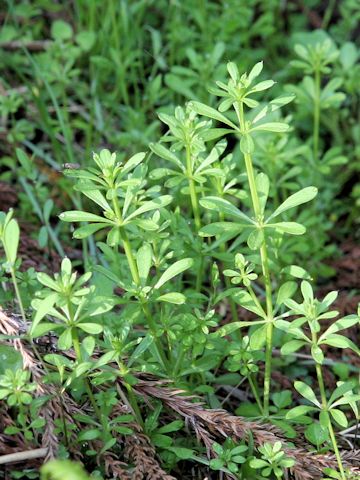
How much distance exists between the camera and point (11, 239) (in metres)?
1.98

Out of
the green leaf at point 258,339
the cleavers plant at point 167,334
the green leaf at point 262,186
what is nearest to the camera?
the cleavers plant at point 167,334

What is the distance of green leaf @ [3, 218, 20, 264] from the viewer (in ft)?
6.46

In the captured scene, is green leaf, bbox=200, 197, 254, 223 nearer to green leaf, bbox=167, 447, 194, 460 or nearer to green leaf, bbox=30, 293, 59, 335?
green leaf, bbox=30, 293, 59, 335

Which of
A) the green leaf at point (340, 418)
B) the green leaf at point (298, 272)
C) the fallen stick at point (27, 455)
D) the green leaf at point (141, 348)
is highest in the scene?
the green leaf at point (298, 272)

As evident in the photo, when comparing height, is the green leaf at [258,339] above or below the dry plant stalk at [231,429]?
above

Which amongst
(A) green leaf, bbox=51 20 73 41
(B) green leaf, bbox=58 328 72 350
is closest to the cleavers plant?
(B) green leaf, bbox=58 328 72 350

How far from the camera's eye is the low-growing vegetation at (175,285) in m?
2.08

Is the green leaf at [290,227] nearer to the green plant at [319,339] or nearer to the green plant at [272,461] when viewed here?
the green plant at [319,339]

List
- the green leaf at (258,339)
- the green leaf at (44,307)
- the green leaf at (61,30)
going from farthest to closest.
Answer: the green leaf at (61,30)
the green leaf at (258,339)
the green leaf at (44,307)

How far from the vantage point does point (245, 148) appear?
2109mm

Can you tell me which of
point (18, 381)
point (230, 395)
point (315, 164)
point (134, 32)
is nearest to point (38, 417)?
point (18, 381)

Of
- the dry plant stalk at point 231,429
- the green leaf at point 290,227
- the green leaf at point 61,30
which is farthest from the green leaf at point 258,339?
the green leaf at point 61,30

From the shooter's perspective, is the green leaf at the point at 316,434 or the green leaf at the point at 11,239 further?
the green leaf at the point at 316,434

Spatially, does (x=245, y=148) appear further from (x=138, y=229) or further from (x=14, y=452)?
(x=14, y=452)
